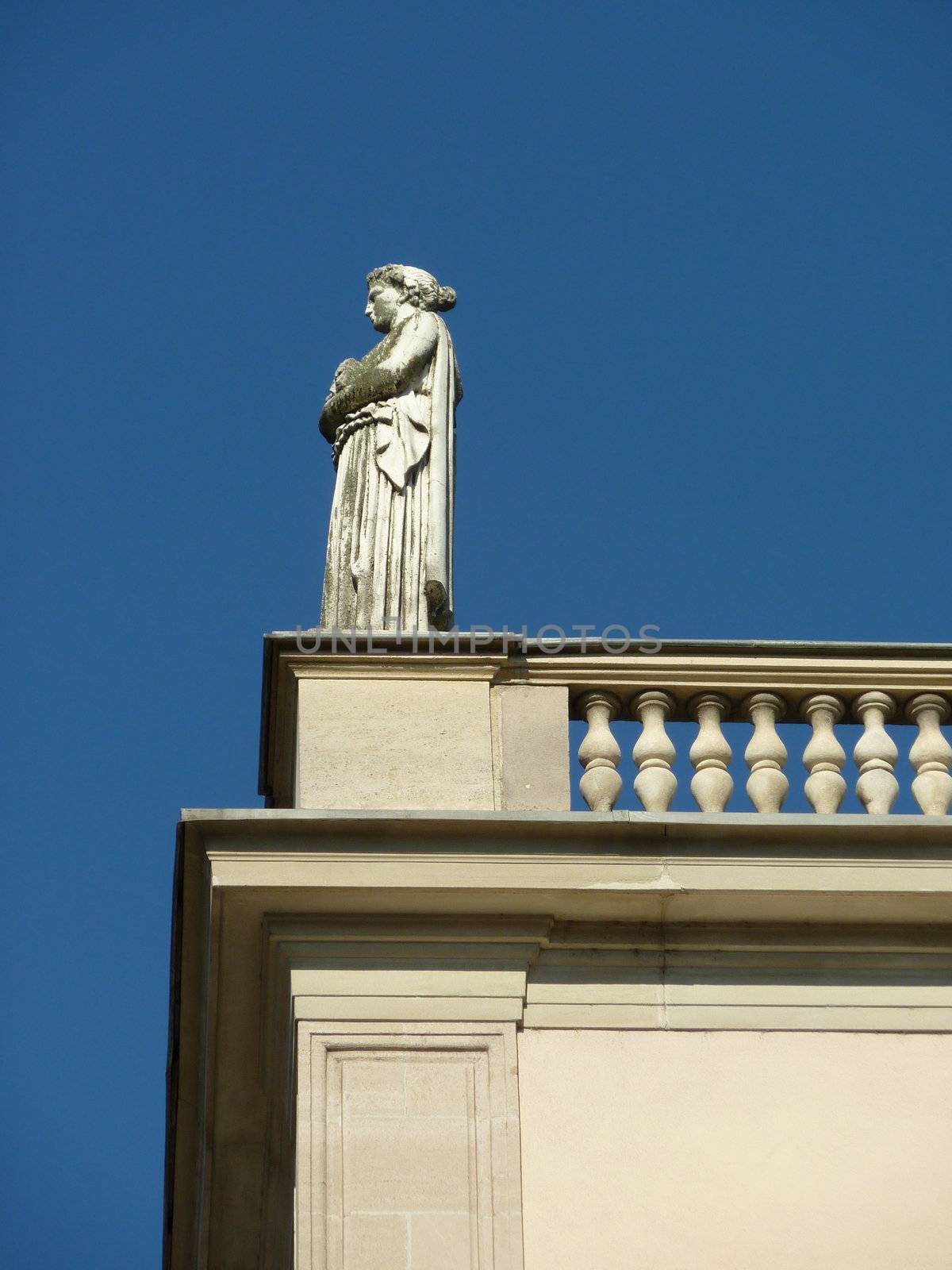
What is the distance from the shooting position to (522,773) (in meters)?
12.5

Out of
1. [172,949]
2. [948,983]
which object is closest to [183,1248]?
[172,949]

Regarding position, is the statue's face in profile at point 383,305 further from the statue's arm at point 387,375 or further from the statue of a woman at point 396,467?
the statue's arm at point 387,375

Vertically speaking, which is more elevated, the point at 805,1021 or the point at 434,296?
the point at 434,296

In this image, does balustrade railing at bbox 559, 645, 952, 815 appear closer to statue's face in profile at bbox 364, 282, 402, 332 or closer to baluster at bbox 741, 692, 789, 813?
baluster at bbox 741, 692, 789, 813

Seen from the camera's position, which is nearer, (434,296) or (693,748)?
(693,748)

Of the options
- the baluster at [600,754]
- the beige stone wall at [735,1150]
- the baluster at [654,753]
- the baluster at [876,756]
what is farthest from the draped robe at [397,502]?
the beige stone wall at [735,1150]

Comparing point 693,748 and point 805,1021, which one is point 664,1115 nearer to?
point 805,1021

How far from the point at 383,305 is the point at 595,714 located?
11.3 feet

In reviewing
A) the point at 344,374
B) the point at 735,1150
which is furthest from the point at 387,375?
the point at 735,1150

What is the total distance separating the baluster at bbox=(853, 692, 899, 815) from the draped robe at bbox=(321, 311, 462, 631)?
2160 millimetres

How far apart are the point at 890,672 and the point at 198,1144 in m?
3.93

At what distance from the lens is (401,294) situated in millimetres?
15156

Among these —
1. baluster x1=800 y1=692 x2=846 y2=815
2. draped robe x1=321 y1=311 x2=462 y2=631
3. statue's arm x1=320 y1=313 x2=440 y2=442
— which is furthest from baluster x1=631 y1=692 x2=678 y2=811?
statue's arm x1=320 y1=313 x2=440 y2=442

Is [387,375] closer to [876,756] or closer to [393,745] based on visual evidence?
[393,745]
